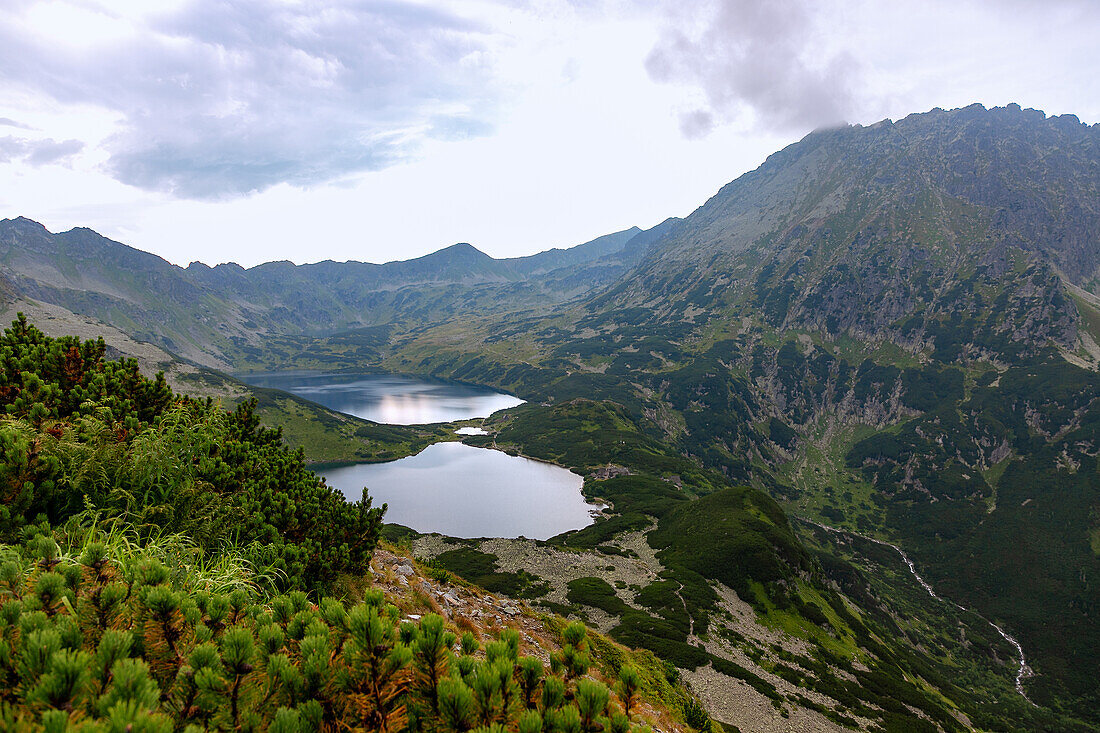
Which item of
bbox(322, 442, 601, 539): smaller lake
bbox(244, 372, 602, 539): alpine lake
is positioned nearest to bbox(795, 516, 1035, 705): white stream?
bbox(244, 372, 602, 539): alpine lake

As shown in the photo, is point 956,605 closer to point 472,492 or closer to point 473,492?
point 473,492

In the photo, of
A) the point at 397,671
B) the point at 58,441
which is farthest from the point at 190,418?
the point at 397,671

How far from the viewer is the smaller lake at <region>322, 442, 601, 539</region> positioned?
105 meters

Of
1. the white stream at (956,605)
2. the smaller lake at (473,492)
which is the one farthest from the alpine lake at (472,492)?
the white stream at (956,605)

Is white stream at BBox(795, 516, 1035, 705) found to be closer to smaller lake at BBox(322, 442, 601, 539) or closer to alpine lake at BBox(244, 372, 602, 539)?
alpine lake at BBox(244, 372, 602, 539)

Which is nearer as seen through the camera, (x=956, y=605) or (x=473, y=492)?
(x=956, y=605)

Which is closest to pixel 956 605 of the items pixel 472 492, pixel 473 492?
pixel 473 492

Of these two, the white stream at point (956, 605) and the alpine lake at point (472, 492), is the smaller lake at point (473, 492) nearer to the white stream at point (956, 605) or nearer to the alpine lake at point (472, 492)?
the alpine lake at point (472, 492)

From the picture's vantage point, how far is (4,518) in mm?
6953

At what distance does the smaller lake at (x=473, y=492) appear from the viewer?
105 meters

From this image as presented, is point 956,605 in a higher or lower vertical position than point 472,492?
lower

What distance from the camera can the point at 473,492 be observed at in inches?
5064

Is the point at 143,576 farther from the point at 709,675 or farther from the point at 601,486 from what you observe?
the point at 601,486

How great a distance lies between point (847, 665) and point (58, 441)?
75563 mm
